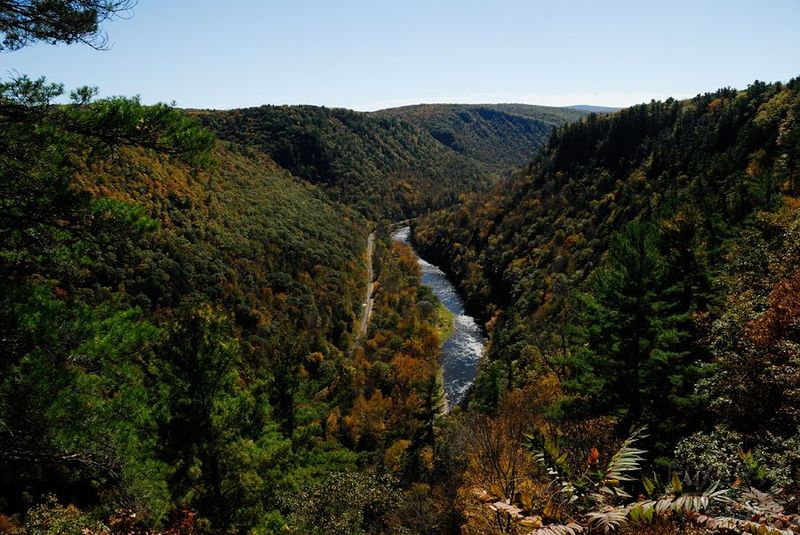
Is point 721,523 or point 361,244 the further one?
point 361,244

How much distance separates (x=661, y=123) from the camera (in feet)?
329

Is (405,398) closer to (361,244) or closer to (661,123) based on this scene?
(361,244)

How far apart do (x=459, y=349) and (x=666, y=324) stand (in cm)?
5871

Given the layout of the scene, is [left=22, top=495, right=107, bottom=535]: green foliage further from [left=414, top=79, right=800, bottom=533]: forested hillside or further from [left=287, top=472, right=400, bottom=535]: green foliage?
[left=414, top=79, right=800, bottom=533]: forested hillside

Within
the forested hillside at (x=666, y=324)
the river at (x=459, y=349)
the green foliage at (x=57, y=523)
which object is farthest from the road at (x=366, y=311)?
the green foliage at (x=57, y=523)

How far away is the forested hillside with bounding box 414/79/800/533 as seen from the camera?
361 inches

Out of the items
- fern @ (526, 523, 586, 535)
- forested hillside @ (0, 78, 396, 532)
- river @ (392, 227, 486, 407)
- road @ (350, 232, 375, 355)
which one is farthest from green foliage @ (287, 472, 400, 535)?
road @ (350, 232, 375, 355)

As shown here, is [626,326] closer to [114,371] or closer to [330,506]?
[330,506]

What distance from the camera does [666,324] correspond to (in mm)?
17891

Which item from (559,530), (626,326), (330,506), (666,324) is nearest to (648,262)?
(666,324)

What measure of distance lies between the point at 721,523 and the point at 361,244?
109 metres

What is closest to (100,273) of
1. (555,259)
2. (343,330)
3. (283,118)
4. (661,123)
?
(343,330)

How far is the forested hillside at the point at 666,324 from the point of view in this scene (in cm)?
917

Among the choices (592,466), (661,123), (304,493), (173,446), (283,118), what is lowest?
(304,493)
